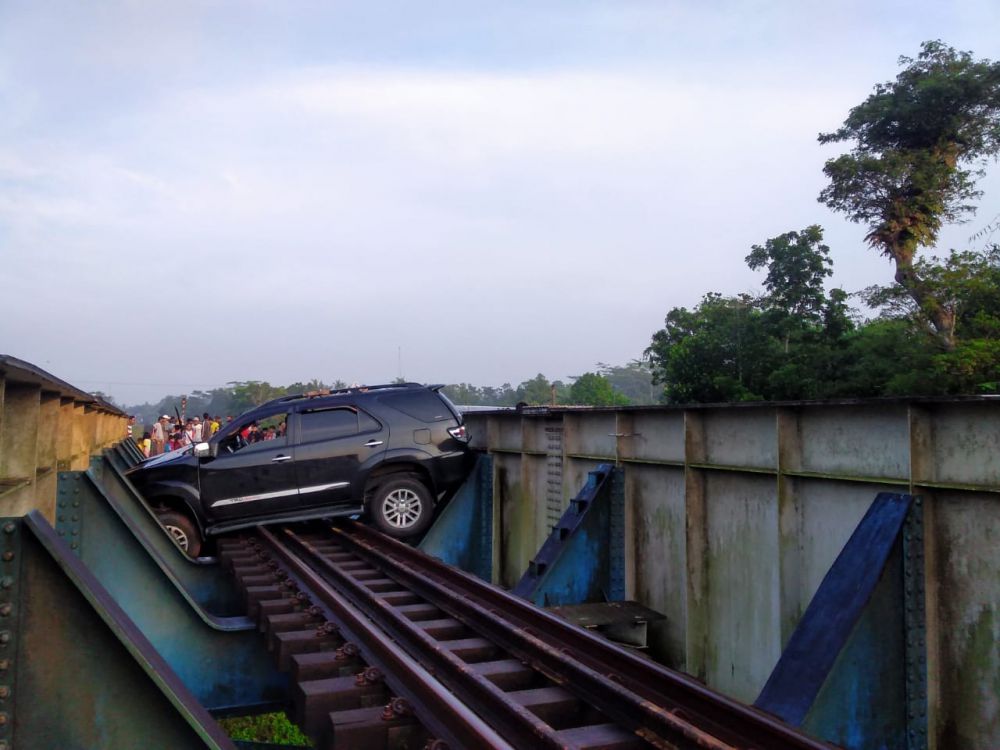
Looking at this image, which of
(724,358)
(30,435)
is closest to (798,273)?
Answer: (724,358)

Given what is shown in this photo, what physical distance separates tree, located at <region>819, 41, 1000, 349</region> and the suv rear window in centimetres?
2840

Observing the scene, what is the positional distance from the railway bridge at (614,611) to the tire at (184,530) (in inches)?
76.1

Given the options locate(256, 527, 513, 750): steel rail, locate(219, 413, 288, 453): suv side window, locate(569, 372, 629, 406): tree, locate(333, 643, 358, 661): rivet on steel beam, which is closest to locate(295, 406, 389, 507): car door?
locate(219, 413, 288, 453): suv side window

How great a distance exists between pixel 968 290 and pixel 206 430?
26.1 metres

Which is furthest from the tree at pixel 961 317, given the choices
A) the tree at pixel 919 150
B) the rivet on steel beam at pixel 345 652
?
the rivet on steel beam at pixel 345 652

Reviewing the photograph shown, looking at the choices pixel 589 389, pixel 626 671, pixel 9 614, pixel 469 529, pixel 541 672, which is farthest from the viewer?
pixel 589 389

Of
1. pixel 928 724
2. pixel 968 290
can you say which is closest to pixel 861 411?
pixel 928 724

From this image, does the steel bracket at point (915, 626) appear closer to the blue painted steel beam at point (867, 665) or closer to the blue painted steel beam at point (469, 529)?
the blue painted steel beam at point (867, 665)

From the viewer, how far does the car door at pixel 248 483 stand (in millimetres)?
11250

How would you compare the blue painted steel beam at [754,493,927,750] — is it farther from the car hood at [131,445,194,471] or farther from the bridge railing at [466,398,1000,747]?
the car hood at [131,445,194,471]

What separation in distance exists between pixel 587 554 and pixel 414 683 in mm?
3739

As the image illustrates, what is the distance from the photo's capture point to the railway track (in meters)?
4.46

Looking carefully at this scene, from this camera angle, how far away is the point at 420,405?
1193cm

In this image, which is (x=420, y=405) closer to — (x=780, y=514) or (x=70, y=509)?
(x=70, y=509)
